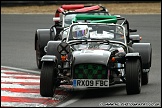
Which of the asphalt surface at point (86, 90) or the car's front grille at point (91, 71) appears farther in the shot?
the car's front grille at point (91, 71)

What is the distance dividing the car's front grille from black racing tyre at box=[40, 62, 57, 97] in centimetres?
42

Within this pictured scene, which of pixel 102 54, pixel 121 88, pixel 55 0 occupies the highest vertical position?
pixel 102 54

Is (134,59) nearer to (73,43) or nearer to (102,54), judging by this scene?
(102,54)

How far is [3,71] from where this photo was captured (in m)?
16.5

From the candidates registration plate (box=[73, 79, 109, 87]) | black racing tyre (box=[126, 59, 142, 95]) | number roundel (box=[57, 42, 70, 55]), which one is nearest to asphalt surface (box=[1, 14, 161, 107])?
black racing tyre (box=[126, 59, 142, 95])

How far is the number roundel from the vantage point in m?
13.1

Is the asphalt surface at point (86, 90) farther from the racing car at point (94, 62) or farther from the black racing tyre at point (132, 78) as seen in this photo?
the racing car at point (94, 62)

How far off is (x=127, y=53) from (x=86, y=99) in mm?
1509

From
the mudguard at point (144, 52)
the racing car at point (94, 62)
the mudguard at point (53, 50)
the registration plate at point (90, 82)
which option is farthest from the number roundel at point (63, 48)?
the mudguard at point (144, 52)

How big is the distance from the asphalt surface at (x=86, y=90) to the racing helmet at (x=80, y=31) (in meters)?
1.27

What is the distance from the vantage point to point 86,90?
13352 mm

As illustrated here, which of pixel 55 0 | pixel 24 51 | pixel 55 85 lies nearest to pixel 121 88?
pixel 55 85

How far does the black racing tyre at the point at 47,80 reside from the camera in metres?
12.1

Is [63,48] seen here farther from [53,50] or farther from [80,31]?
[80,31]
